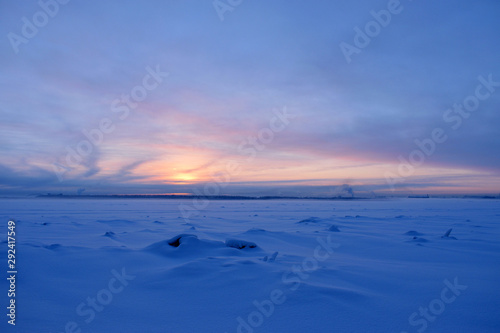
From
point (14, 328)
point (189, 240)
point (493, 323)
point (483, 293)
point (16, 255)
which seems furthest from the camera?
point (189, 240)

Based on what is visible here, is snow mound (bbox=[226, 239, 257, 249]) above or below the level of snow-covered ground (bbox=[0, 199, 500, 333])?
above

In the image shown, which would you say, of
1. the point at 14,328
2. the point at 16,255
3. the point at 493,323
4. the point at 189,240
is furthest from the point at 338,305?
the point at 16,255

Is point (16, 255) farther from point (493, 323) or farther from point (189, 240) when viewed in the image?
point (493, 323)

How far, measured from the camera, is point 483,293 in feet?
11.8

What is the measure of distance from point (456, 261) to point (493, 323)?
9.38ft

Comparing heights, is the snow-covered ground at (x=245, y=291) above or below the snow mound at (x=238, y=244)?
below

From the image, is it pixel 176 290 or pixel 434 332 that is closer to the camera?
pixel 434 332

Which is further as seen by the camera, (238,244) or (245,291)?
(238,244)

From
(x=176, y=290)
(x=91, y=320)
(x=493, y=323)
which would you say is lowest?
(x=493, y=323)

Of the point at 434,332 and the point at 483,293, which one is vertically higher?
the point at 483,293

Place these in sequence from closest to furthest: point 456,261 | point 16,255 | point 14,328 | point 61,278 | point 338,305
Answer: point 14,328 < point 338,305 < point 61,278 < point 16,255 < point 456,261

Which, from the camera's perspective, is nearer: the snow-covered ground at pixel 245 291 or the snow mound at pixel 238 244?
the snow-covered ground at pixel 245 291

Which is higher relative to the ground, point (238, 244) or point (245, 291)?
point (238, 244)

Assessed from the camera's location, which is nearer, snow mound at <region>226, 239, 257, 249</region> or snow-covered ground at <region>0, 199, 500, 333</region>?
snow-covered ground at <region>0, 199, 500, 333</region>
